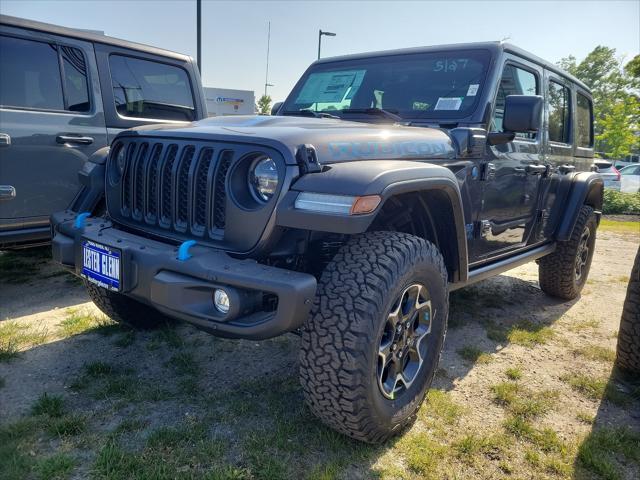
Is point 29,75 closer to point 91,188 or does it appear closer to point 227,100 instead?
point 91,188

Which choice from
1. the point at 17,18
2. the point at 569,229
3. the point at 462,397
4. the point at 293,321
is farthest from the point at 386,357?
the point at 17,18

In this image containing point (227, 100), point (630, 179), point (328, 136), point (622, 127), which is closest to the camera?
point (328, 136)

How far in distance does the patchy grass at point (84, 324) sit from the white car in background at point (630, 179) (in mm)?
21555

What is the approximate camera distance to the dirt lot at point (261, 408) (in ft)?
6.96

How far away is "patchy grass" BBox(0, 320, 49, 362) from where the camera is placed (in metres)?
3.03

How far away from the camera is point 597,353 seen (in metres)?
3.49

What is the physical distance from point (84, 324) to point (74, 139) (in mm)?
1556

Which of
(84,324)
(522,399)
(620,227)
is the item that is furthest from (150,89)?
(620,227)

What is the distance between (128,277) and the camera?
2.15 meters

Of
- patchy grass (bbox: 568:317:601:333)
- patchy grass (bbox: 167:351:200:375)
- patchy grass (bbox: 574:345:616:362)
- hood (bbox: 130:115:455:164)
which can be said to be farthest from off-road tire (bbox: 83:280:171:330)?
patchy grass (bbox: 568:317:601:333)

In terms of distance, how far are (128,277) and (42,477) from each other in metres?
0.84

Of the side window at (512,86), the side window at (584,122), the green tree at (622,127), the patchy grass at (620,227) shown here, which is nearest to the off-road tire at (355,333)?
the side window at (512,86)

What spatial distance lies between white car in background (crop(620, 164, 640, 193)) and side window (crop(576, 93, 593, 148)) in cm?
1750

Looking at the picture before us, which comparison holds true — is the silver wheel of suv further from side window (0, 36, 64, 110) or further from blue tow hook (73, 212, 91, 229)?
side window (0, 36, 64, 110)
